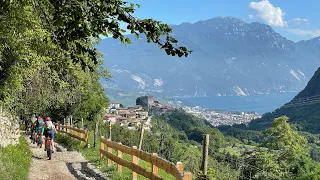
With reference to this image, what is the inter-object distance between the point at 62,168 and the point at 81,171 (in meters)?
0.93

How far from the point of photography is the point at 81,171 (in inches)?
510

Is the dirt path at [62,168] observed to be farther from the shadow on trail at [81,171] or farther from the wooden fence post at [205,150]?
the wooden fence post at [205,150]

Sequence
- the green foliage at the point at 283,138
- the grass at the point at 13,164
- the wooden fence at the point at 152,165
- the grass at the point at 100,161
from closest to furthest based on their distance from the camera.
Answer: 1. the wooden fence at the point at 152,165
2. the grass at the point at 13,164
3. the grass at the point at 100,161
4. the green foliage at the point at 283,138

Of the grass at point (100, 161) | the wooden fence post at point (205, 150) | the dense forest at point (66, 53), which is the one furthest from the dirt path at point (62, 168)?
the wooden fence post at point (205, 150)

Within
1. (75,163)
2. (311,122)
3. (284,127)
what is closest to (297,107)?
(311,122)

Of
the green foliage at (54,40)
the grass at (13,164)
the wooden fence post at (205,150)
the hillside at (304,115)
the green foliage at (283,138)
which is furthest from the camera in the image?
the hillside at (304,115)

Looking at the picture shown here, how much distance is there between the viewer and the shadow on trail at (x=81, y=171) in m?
12.0

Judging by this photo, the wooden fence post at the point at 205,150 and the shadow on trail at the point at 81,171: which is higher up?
the wooden fence post at the point at 205,150

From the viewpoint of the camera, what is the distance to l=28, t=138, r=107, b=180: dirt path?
38.9 feet

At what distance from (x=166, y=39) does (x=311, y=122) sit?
167030mm

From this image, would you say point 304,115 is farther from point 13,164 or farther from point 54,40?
point 54,40

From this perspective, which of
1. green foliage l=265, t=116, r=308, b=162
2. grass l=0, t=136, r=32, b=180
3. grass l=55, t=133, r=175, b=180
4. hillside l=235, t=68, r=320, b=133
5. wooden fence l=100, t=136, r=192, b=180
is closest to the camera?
wooden fence l=100, t=136, r=192, b=180

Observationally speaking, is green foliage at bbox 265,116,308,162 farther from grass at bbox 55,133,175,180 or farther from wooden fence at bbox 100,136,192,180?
wooden fence at bbox 100,136,192,180

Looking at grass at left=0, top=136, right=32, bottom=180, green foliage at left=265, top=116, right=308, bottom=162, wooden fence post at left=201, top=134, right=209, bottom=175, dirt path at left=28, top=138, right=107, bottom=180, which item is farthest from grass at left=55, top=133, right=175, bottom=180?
green foliage at left=265, top=116, right=308, bottom=162
